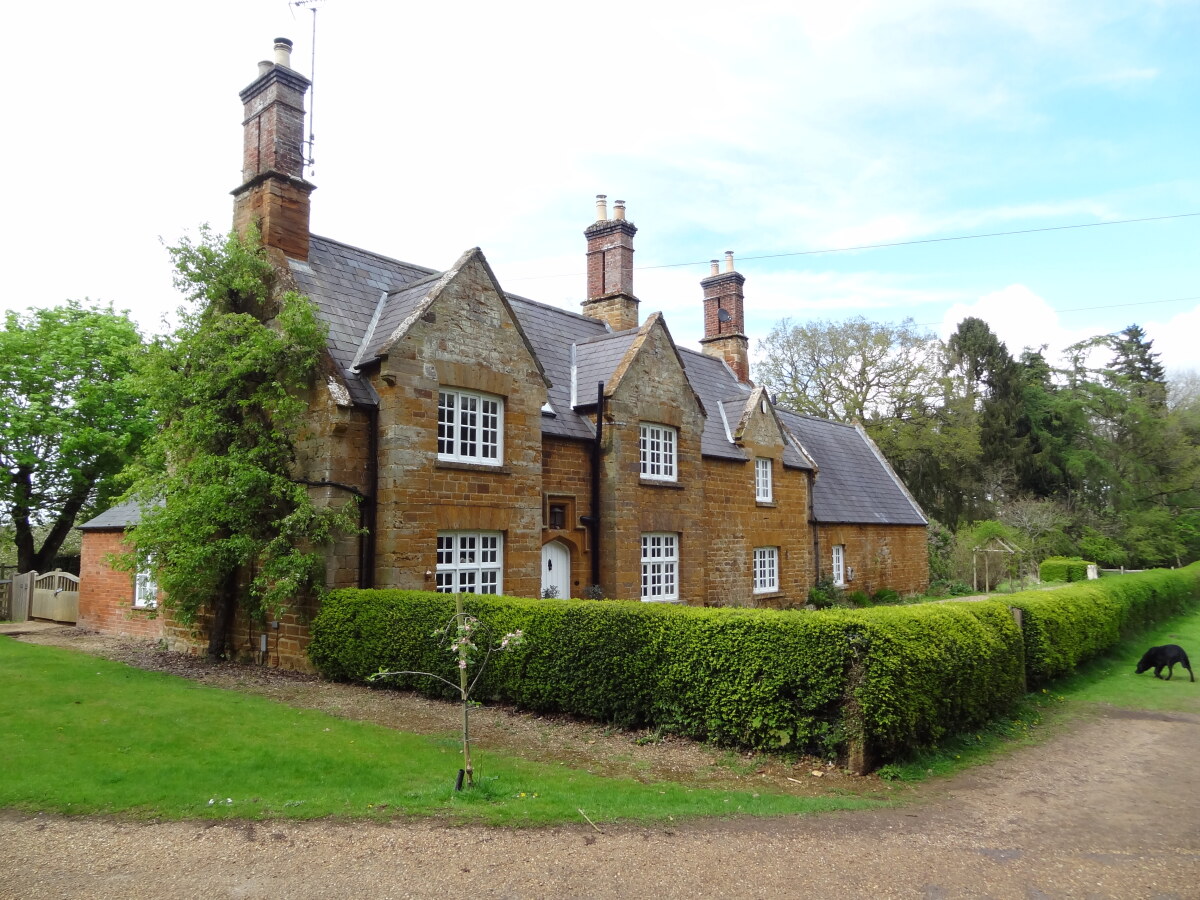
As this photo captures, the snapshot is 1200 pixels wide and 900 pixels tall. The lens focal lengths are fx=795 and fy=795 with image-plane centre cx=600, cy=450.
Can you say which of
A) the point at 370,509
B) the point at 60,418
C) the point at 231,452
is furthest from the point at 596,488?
the point at 60,418

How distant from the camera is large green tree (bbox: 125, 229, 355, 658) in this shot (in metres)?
13.5

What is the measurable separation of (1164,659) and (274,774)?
592 inches

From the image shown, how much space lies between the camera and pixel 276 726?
952 cm

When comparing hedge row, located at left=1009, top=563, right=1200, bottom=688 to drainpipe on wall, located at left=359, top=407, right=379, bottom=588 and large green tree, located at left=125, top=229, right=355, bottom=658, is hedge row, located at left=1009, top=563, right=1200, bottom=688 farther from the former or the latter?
large green tree, located at left=125, top=229, right=355, bottom=658

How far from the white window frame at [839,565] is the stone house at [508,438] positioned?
111 inches

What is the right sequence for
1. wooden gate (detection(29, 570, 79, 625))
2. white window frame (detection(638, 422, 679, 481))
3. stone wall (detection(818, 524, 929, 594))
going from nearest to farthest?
white window frame (detection(638, 422, 679, 481)), wooden gate (detection(29, 570, 79, 625)), stone wall (detection(818, 524, 929, 594))

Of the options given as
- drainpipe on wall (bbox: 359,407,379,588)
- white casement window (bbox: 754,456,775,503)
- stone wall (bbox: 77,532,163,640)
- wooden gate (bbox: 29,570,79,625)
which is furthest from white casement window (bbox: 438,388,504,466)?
wooden gate (bbox: 29,570,79,625)

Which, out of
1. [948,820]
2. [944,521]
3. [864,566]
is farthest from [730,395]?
[944,521]

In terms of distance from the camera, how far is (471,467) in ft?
49.0

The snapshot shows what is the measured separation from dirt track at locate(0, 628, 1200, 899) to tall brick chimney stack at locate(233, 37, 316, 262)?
39.0 feet

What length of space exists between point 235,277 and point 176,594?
5.86 meters

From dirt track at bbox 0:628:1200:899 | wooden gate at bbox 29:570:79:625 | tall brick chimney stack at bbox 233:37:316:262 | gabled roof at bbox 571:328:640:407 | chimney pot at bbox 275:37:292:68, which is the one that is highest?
chimney pot at bbox 275:37:292:68

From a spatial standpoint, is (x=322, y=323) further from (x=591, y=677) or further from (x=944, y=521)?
(x=944, y=521)

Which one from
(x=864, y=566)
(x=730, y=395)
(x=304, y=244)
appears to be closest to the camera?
(x=304, y=244)
